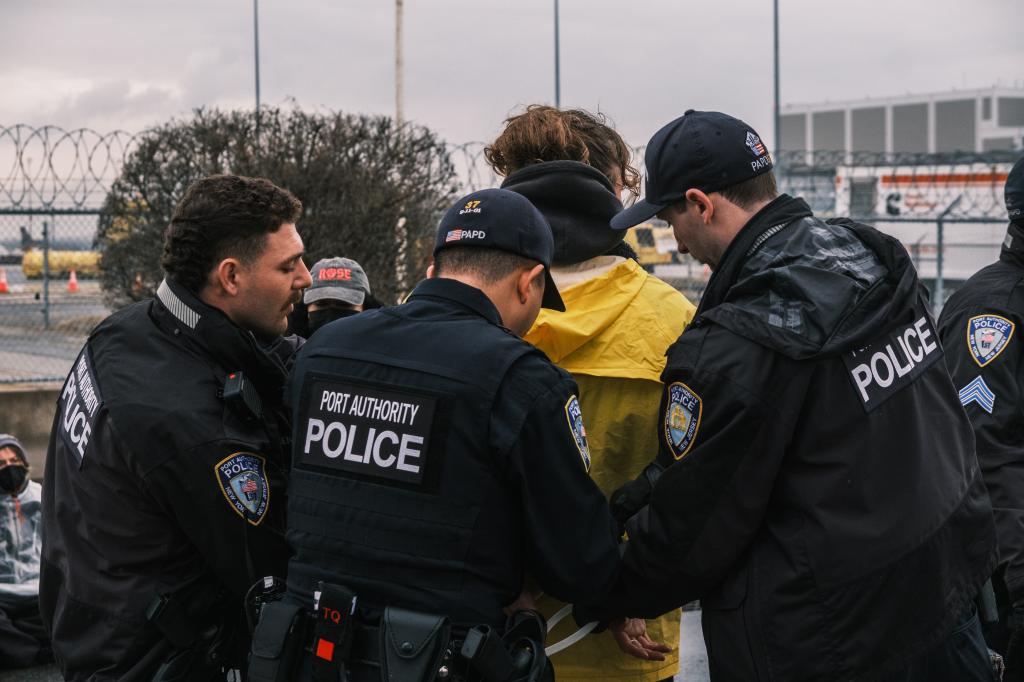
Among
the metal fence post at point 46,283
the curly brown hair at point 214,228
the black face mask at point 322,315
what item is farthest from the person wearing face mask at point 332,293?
the metal fence post at point 46,283

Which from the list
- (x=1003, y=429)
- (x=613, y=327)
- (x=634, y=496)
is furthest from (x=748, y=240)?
(x=1003, y=429)

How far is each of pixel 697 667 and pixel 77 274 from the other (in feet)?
42.0

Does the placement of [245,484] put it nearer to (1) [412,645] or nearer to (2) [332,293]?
(1) [412,645]

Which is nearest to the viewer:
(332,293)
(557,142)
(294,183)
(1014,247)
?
(557,142)

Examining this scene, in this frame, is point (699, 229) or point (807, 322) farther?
point (699, 229)

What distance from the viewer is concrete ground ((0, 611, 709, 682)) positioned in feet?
16.4

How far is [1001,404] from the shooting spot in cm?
342

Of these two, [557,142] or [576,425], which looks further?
[557,142]

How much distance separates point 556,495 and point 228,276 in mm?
1082

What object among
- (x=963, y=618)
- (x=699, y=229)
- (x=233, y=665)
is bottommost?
(x=233, y=665)

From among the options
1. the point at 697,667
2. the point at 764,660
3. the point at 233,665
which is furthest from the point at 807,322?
the point at 697,667

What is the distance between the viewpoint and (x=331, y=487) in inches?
92.4

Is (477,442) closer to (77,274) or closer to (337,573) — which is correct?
(337,573)

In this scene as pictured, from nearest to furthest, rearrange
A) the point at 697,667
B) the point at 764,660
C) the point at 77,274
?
the point at 764,660
the point at 697,667
the point at 77,274
